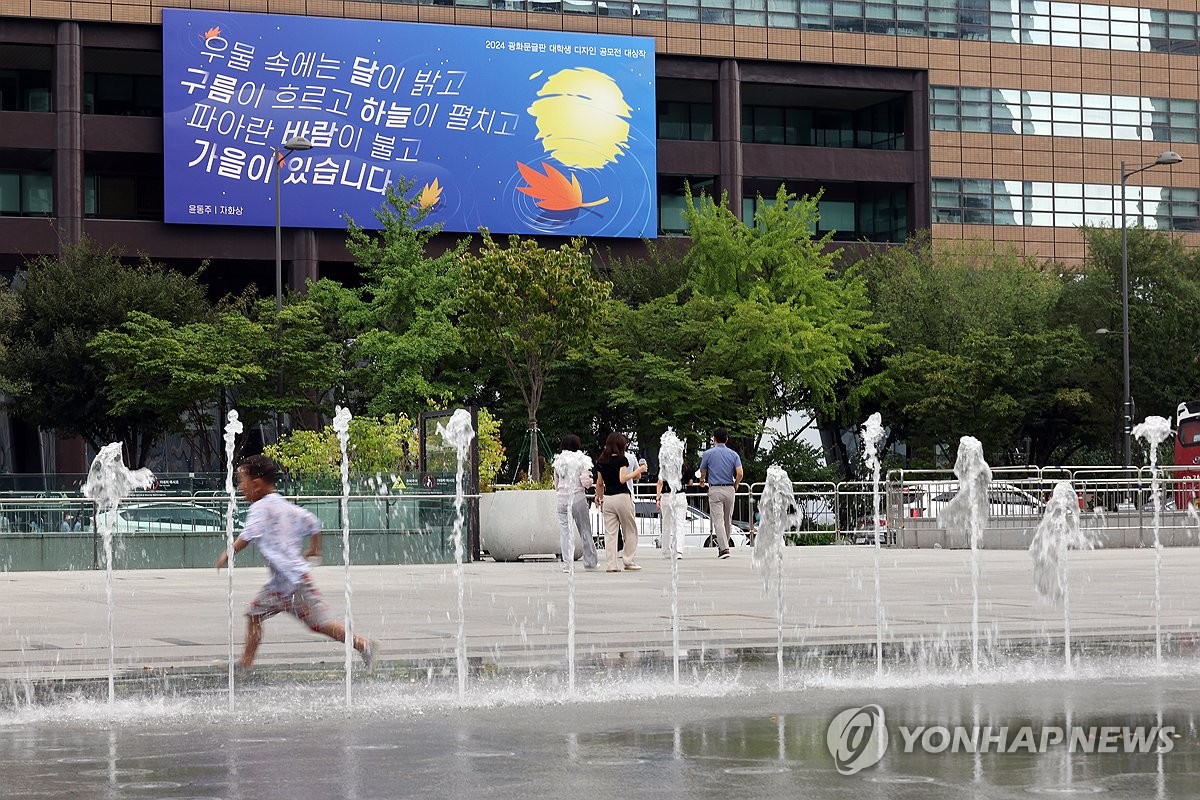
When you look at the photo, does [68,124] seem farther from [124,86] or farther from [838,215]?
[838,215]

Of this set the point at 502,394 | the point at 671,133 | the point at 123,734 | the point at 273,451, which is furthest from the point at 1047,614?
the point at 671,133

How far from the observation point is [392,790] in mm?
6988

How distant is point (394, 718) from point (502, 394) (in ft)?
140

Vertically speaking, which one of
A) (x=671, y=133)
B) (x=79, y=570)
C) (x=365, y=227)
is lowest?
(x=79, y=570)

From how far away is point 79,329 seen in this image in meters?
50.4

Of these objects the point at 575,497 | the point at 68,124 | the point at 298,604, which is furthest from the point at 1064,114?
the point at 298,604

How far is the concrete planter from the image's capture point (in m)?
27.2

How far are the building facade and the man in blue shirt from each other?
34115 millimetres

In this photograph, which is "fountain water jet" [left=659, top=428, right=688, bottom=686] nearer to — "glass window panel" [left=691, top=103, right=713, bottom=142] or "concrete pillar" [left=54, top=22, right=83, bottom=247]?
"concrete pillar" [left=54, top=22, right=83, bottom=247]

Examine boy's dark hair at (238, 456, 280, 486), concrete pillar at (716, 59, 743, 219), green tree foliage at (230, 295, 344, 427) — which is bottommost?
boy's dark hair at (238, 456, 280, 486)

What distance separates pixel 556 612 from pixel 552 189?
4621 cm

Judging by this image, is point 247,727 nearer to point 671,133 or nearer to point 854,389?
point 854,389

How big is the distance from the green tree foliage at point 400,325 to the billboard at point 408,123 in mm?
5452

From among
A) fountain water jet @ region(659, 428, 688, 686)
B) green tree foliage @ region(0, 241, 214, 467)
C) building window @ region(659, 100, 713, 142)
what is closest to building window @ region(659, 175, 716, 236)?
building window @ region(659, 100, 713, 142)
